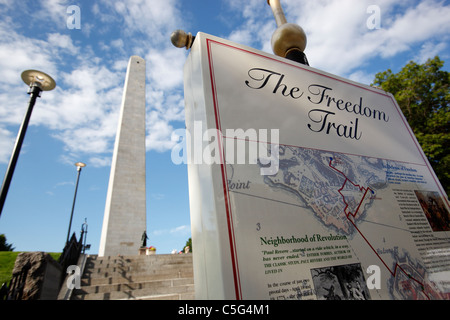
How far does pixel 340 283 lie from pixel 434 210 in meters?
1.67

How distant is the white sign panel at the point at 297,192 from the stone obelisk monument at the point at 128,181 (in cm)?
1344

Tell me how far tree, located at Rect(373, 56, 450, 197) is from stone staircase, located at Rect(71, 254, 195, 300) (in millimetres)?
12249

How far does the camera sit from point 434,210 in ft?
7.72

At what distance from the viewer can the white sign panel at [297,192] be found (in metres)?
1.39

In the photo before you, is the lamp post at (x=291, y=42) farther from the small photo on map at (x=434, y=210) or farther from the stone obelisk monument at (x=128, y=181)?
the stone obelisk monument at (x=128, y=181)

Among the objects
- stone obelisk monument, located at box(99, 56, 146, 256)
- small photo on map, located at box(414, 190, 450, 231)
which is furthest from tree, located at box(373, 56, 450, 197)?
stone obelisk monument, located at box(99, 56, 146, 256)

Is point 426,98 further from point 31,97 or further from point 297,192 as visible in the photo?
point 31,97

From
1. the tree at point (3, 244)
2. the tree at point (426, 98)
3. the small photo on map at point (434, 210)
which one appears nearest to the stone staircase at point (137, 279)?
the small photo on map at point (434, 210)

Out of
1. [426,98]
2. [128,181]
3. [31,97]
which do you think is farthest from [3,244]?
[426,98]

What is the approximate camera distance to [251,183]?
1.59 m

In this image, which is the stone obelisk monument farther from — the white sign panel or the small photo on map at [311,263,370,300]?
the small photo on map at [311,263,370,300]

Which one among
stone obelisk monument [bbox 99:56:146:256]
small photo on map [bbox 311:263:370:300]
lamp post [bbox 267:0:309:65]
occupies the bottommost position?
small photo on map [bbox 311:263:370:300]

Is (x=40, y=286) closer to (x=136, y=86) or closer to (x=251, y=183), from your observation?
(x=251, y=183)

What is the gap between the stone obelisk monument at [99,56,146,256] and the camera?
13.1 m
